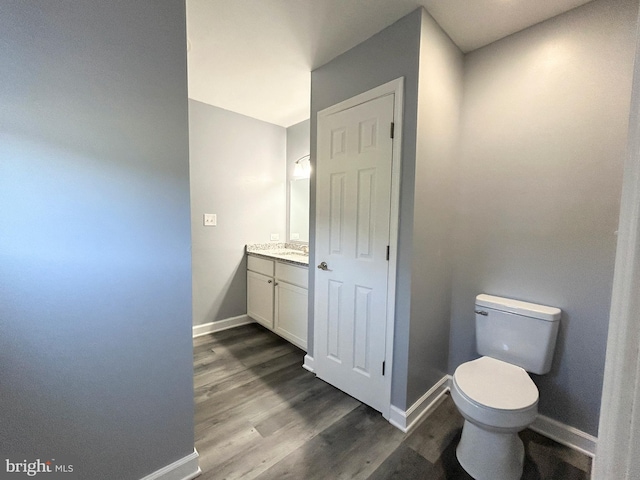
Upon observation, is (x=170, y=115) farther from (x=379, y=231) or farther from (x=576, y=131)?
(x=576, y=131)

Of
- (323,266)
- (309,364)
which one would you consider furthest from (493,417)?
(309,364)

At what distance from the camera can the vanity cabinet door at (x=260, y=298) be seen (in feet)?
8.93

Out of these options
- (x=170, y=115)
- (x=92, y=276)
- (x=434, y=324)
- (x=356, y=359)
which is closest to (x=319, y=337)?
(x=356, y=359)

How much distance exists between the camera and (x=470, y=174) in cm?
178

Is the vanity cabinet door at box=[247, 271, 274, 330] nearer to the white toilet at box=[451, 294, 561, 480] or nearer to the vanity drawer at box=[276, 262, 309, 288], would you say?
the vanity drawer at box=[276, 262, 309, 288]

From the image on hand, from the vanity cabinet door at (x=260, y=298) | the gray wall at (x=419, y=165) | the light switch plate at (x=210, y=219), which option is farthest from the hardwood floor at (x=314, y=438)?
the light switch plate at (x=210, y=219)

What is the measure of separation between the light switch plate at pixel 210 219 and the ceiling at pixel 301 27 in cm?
124

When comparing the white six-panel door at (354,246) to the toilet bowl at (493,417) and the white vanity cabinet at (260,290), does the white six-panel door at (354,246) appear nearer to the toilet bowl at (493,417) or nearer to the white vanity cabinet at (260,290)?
the toilet bowl at (493,417)

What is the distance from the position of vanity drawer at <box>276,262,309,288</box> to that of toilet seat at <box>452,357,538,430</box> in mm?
1280

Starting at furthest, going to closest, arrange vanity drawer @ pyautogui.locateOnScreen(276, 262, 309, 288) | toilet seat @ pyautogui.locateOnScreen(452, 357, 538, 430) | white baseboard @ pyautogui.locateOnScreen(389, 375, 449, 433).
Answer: vanity drawer @ pyautogui.locateOnScreen(276, 262, 309, 288), white baseboard @ pyautogui.locateOnScreen(389, 375, 449, 433), toilet seat @ pyautogui.locateOnScreen(452, 357, 538, 430)

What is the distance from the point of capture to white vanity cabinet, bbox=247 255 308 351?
7.62 ft

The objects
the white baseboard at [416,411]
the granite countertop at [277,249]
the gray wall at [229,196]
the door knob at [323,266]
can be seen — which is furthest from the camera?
the granite countertop at [277,249]

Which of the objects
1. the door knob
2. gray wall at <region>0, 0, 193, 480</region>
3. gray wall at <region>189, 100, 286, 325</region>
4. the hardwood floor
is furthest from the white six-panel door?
gray wall at <region>189, 100, 286, 325</region>

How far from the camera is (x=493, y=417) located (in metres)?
1.17
